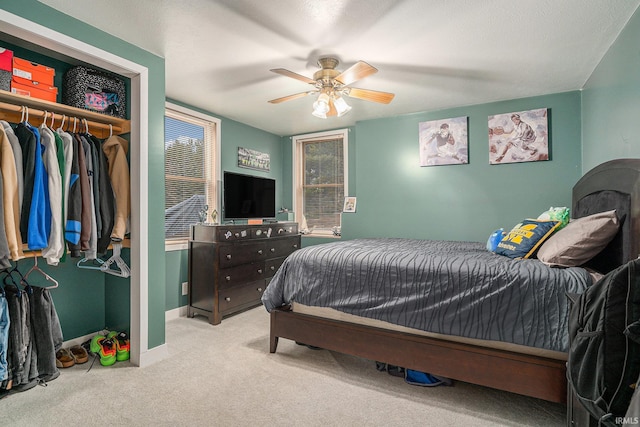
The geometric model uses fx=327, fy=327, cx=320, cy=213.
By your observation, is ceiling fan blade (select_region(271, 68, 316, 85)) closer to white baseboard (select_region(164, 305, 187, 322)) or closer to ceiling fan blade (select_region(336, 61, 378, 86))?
ceiling fan blade (select_region(336, 61, 378, 86))

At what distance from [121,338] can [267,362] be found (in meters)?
1.17

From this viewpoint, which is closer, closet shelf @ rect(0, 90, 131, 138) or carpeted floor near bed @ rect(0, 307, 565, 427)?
carpeted floor near bed @ rect(0, 307, 565, 427)

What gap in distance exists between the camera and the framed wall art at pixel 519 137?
3479mm

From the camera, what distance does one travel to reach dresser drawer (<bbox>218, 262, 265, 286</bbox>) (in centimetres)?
346

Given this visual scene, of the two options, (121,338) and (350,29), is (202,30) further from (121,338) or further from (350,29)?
(121,338)

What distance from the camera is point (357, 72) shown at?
2.46m

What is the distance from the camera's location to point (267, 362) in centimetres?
248

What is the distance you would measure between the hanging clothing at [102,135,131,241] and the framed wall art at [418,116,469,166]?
10.6 feet

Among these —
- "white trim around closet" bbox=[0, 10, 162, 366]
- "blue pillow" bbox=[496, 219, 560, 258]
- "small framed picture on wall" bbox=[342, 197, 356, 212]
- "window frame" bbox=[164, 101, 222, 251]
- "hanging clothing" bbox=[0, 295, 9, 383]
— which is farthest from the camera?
"small framed picture on wall" bbox=[342, 197, 356, 212]

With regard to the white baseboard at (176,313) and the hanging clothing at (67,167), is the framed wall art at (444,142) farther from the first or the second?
the hanging clothing at (67,167)

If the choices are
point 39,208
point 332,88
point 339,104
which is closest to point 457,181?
point 339,104

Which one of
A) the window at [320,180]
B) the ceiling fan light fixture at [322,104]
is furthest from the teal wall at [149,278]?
the window at [320,180]

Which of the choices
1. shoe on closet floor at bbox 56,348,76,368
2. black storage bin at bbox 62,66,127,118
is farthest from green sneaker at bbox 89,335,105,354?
black storage bin at bbox 62,66,127,118

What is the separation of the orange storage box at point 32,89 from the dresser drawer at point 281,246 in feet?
8.17
